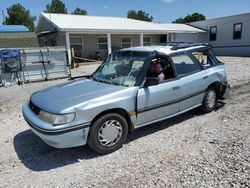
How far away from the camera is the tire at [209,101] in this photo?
534 cm

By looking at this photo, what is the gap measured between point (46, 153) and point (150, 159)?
174 centimetres

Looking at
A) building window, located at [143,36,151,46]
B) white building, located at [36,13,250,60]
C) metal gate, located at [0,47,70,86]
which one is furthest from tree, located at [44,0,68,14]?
metal gate, located at [0,47,70,86]

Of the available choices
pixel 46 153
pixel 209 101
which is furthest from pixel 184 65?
pixel 46 153

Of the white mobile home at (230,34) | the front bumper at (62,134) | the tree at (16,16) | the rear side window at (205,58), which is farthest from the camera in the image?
the tree at (16,16)

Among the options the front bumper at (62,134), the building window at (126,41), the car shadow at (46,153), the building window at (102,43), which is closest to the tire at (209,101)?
the car shadow at (46,153)

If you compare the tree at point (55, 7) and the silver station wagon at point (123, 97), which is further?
the tree at point (55, 7)

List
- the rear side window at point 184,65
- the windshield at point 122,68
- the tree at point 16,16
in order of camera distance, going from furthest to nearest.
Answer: the tree at point 16,16, the rear side window at point 184,65, the windshield at point 122,68

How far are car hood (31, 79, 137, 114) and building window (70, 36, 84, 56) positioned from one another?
640 inches

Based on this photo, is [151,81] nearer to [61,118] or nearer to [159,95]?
[159,95]

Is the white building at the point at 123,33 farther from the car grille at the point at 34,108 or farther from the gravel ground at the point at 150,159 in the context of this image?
the gravel ground at the point at 150,159

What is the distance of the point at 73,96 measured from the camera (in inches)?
146

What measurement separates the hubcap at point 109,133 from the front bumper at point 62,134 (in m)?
0.28

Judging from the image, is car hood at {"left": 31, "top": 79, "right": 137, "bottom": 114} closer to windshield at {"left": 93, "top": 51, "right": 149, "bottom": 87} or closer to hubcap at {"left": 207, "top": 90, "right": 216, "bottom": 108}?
windshield at {"left": 93, "top": 51, "right": 149, "bottom": 87}

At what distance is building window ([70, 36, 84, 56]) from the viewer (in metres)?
20.0
